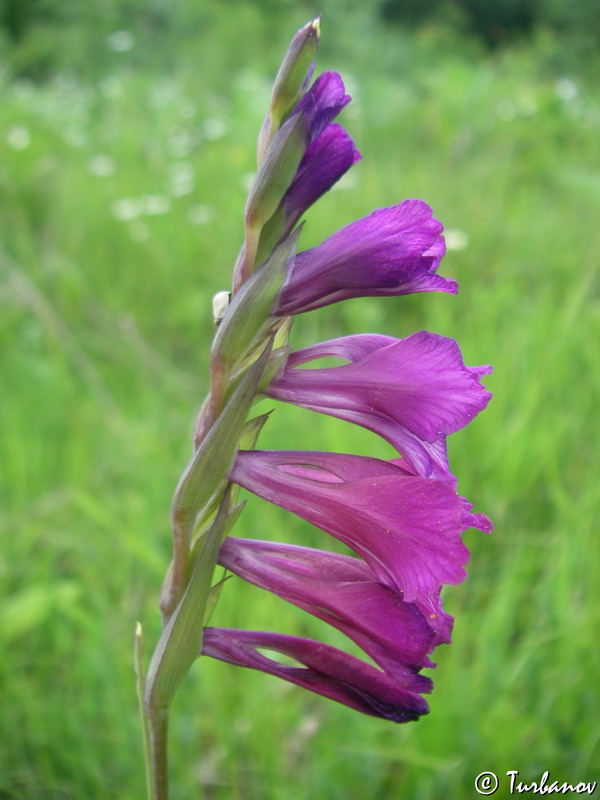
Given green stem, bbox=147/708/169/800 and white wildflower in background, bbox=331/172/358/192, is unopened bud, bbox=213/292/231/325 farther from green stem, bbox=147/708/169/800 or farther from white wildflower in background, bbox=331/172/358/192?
white wildflower in background, bbox=331/172/358/192

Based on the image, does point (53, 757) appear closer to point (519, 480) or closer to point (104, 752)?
point (104, 752)

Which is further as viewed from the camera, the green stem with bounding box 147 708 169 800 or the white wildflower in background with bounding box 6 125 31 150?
the white wildflower in background with bounding box 6 125 31 150

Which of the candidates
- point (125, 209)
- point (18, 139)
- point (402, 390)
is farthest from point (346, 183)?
point (402, 390)

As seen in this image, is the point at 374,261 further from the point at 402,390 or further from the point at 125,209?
the point at 125,209

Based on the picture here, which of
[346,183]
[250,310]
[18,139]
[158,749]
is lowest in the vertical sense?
[158,749]

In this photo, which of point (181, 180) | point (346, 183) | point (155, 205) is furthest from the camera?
point (181, 180)

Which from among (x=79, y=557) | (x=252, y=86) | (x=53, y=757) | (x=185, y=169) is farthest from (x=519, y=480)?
(x=252, y=86)

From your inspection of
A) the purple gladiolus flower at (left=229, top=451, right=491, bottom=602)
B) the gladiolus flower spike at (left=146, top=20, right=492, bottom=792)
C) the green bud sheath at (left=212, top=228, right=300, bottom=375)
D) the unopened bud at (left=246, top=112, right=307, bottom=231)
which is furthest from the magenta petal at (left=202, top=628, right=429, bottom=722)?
the unopened bud at (left=246, top=112, right=307, bottom=231)

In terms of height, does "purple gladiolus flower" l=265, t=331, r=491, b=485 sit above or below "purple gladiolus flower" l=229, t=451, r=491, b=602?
above
